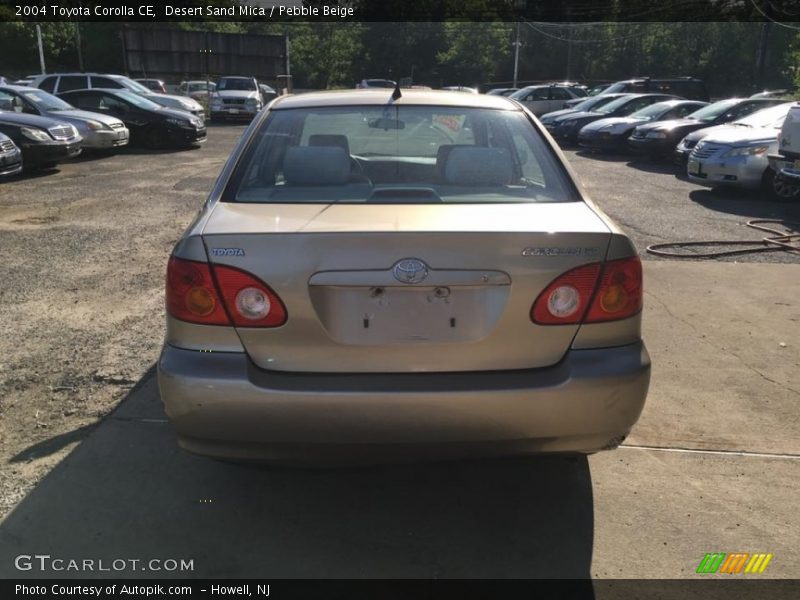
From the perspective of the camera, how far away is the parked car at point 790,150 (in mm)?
9508

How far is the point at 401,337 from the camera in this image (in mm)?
2607

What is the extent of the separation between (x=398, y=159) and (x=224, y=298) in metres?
1.68

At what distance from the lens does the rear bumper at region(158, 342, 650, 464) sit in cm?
259

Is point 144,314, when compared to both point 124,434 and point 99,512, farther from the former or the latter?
point 99,512

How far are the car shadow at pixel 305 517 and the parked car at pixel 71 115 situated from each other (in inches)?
526

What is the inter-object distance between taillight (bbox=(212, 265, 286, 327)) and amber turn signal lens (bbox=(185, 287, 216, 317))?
0.06 metres

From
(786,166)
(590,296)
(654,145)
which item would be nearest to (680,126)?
(654,145)

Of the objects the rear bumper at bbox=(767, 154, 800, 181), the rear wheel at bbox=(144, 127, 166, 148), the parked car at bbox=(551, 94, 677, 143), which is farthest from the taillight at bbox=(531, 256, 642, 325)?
the parked car at bbox=(551, 94, 677, 143)

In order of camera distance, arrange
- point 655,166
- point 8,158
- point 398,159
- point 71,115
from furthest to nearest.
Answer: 1. point 655,166
2. point 71,115
3. point 8,158
4. point 398,159

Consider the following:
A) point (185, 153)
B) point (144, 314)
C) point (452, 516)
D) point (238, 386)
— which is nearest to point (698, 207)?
point (144, 314)

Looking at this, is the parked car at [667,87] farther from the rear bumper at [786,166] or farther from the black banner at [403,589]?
the black banner at [403,589]

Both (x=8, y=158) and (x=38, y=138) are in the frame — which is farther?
(x=38, y=138)

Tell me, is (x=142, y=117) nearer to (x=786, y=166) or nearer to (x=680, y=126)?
(x=680, y=126)

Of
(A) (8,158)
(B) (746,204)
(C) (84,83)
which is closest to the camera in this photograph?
(B) (746,204)
